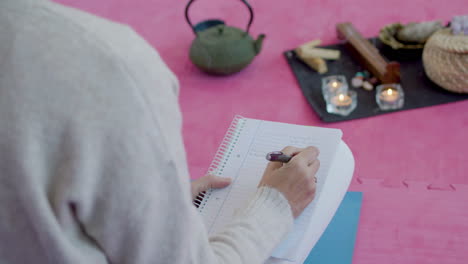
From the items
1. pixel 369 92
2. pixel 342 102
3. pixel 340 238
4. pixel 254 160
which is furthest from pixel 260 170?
pixel 369 92

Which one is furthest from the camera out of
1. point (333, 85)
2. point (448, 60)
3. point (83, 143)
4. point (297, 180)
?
point (333, 85)

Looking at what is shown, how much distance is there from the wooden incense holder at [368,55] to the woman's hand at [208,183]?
0.90m

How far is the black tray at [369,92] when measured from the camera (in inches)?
66.2

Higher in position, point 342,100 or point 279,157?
point 279,157

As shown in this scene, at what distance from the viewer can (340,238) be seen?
1.29 m

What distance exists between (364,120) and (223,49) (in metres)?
0.63

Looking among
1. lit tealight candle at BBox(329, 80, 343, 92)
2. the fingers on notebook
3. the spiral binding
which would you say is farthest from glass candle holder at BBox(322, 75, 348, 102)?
the fingers on notebook

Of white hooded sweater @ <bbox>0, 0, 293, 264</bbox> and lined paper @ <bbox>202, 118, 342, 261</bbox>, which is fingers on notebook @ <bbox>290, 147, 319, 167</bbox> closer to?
lined paper @ <bbox>202, 118, 342, 261</bbox>

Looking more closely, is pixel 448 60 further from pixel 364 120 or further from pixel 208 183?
pixel 208 183

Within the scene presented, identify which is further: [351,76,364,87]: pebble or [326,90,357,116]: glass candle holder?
[351,76,364,87]: pebble

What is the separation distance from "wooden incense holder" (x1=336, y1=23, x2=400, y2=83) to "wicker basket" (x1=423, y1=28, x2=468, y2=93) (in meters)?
0.12

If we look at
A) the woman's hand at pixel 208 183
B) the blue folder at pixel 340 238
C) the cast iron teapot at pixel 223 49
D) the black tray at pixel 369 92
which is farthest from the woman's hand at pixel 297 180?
the cast iron teapot at pixel 223 49

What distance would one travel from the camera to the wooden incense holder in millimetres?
1723

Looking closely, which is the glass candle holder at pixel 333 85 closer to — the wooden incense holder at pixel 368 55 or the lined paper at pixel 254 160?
the wooden incense holder at pixel 368 55
